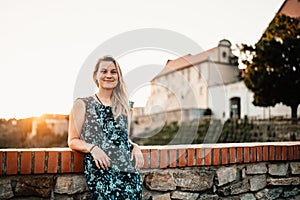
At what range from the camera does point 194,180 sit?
82.4 inches

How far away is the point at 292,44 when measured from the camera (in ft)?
37.2

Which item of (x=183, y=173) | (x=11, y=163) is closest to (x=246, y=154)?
(x=183, y=173)

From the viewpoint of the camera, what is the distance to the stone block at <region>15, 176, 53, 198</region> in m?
1.69

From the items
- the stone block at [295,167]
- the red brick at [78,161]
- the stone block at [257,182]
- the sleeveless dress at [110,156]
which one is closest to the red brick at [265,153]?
the stone block at [257,182]

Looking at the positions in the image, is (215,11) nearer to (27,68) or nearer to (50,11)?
(50,11)

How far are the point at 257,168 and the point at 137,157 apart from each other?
3.25 feet

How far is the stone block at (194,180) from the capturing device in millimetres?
2061

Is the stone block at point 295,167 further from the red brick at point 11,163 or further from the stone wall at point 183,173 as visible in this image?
the red brick at point 11,163

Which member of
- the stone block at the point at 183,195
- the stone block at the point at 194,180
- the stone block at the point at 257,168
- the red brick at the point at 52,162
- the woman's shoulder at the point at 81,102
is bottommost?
the stone block at the point at 183,195

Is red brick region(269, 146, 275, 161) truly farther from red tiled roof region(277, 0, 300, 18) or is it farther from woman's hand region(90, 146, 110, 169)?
red tiled roof region(277, 0, 300, 18)

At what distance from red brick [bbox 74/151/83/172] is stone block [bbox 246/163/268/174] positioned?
118 centimetres

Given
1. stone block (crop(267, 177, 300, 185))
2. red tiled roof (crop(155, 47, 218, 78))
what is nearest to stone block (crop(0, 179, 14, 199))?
stone block (crop(267, 177, 300, 185))

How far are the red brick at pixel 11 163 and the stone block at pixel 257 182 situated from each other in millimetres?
1552

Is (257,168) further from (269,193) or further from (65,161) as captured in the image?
(65,161)
